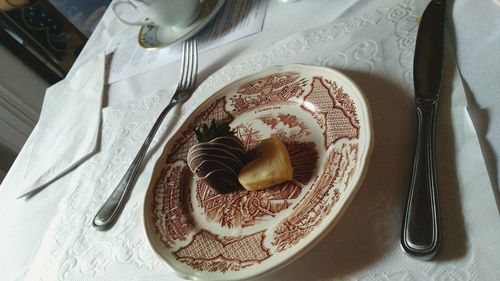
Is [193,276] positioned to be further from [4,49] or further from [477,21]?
[4,49]

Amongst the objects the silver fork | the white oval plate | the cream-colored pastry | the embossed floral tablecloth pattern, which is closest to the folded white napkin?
the embossed floral tablecloth pattern

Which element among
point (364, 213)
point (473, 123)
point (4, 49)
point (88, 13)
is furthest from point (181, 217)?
point (4, 49)

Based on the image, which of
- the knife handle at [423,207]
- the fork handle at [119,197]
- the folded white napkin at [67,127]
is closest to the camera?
the knife handle at [423,207]

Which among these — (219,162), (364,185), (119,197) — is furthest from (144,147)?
(364,185)

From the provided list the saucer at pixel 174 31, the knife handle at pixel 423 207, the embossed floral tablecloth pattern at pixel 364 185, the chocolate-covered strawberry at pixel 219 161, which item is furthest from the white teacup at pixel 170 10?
the knife handle at pixel 423 207

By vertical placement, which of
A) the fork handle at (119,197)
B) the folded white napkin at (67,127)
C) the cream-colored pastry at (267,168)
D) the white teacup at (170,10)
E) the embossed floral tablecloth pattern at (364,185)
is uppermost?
the white teacup at (170,10)

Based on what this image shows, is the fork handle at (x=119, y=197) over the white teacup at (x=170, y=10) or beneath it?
beneath

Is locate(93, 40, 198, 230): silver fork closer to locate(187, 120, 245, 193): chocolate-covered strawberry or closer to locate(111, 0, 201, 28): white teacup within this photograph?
locate(111, 0, 201, 28): white teacup

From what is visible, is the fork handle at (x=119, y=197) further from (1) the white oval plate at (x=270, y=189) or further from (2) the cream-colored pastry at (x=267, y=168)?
(2) the cream-colored pastry at (x=267, y=168)
